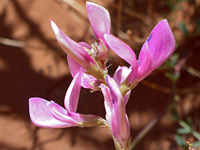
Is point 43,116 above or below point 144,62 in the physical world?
below

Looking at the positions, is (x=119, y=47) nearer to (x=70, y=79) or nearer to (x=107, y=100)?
(x=107, y=100)

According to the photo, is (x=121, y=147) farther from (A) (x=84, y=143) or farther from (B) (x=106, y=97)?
(A) (x=84, y=143)

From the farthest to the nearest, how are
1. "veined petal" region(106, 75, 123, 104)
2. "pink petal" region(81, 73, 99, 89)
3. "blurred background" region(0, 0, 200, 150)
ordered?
"blurred background" region(0, 0, 200, 150) → "pink petal" region(81, 73, 99, 89) → "veined petal" region(106, 75, 123, 104)

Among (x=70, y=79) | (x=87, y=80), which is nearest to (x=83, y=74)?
(x=87, y=80)

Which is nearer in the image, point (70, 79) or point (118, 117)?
point (118, 117)

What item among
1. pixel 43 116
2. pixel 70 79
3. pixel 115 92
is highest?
pixel 115 92

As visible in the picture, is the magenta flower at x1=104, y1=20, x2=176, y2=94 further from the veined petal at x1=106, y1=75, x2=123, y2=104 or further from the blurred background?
the blurred background

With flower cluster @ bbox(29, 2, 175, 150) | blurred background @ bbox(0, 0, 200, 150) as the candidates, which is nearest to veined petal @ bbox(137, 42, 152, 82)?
flower cluster @ bbox(29, 2, 175, 150)
